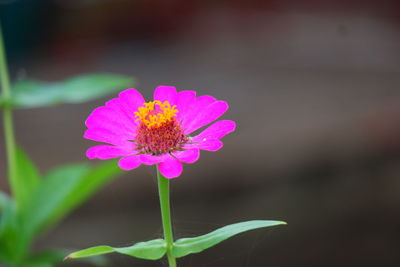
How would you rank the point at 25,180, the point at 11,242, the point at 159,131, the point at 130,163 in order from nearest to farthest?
the point at 130,163, the point at 159,131, the point at 11,242, the point at 25,180

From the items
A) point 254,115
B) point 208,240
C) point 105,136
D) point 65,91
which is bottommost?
point 208,240

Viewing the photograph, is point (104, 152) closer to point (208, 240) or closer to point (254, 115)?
point (208, 240)

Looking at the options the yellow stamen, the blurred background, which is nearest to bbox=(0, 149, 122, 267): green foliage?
the yellow stamen

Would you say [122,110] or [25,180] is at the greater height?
[25,180]

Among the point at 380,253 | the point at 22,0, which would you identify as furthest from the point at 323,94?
the point at 22,0

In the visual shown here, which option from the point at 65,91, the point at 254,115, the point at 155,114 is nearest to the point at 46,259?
the point at 65,91

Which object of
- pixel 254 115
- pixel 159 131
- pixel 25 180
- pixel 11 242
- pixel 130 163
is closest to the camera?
pixel 130 163

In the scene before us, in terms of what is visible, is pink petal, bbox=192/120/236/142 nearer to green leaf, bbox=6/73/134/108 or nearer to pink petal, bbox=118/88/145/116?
pink petal, bbox=118/88/145/116
